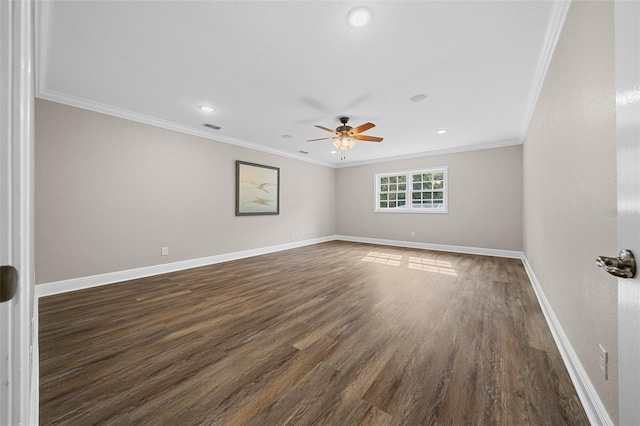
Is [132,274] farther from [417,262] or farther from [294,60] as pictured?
[417,262]

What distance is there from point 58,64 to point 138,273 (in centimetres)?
268

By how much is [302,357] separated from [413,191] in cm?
559

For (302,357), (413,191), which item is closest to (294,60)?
(302,357)

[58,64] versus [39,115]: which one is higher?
[58,64]

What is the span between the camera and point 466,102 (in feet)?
10.6

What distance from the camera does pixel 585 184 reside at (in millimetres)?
1371

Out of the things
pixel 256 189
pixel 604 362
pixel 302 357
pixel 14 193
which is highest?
pixel 256 189

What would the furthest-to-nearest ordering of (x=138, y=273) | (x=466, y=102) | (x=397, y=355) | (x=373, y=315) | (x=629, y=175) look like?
1. (x=138, y=273)
2. (x=466, y=102)
3. (x=373, y=315)
4. (x=397, y=355)
5. (x=629, y=175)

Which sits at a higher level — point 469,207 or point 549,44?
point 549,44

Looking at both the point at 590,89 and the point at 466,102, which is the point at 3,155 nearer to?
the point at 590,89

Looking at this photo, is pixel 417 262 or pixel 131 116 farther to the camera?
pixel 417 262

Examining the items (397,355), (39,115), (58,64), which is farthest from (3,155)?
(39,115)

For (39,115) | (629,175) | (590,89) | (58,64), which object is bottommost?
(629,175)

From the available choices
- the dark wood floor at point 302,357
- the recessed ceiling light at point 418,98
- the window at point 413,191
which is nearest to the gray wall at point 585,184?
the dark wood floor at point 302,357
